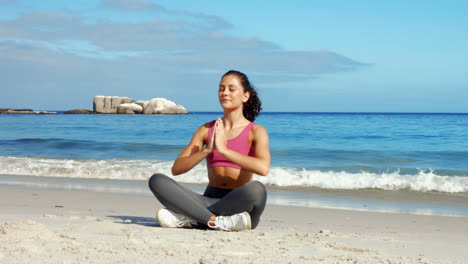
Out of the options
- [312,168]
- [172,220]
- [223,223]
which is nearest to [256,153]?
[223,223]

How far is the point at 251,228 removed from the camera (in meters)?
5.27

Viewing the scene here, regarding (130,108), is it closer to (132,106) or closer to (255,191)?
(132,106)

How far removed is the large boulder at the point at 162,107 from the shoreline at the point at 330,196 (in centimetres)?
6171

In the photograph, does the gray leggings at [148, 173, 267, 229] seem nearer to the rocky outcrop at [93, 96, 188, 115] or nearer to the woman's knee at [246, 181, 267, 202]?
the woman's knee at [246, 181, 267, 202]

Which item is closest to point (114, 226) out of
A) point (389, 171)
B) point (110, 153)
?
point (389, 171)

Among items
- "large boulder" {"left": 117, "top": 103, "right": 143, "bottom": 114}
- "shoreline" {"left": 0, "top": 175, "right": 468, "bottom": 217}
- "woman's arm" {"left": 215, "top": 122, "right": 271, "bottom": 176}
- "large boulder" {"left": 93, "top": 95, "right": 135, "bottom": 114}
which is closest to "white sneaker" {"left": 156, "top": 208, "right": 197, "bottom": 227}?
"woman's arm" {"left": 215, "top": 122, "right": 271, "bottom": 176}

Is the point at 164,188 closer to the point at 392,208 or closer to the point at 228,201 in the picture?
the point at 228,201

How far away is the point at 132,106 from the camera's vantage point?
241 feet

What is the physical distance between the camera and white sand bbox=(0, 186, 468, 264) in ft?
12.8

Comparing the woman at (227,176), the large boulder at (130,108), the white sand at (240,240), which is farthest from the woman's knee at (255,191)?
the large boulder at (130,108)

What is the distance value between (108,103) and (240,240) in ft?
242

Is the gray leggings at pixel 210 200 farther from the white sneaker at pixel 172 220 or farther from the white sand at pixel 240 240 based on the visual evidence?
the white sand at pixel 240 240

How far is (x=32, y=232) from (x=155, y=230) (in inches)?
44.7

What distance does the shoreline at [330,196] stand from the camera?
8.33 m
